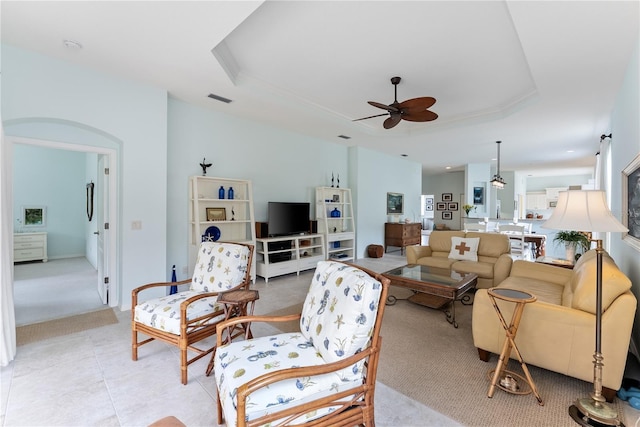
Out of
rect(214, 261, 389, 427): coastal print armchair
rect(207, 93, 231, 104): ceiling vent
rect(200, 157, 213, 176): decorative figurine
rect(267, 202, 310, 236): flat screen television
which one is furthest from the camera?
rect(267, 202, 310, 236): flat screen television

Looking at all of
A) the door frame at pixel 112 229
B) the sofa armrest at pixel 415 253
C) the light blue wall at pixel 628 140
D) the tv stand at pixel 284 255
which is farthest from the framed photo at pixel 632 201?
the door frame at pixel 112 229

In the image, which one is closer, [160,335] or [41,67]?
[160,335]

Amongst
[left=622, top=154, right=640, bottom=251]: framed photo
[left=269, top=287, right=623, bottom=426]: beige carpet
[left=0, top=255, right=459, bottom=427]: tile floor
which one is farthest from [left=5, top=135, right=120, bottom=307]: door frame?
[left=622, top=154, right=640, bottom=251]: framed photo

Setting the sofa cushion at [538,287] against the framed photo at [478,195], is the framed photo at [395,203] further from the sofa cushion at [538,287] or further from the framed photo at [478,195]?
the sofa cushion at [538,287]

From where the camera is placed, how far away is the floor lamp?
1753 mm

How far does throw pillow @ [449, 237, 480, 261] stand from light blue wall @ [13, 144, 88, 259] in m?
8.26

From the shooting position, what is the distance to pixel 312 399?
1415 mm

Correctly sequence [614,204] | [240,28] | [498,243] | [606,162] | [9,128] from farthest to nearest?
[606,162]
[498,243]
[614,204]
[9,128]
[240,28]

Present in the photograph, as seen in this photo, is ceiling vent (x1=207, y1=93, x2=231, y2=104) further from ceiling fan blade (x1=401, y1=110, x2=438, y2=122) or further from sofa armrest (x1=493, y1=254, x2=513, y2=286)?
sofa armrest (x1=493, y1=254, x2=513, y2=286)

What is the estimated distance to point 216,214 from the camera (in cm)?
470

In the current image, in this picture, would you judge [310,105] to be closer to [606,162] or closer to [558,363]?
[558,363]

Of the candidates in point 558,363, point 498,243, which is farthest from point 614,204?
point 558,363

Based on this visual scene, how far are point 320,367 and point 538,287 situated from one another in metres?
2.98

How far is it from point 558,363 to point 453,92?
11.3 ft
